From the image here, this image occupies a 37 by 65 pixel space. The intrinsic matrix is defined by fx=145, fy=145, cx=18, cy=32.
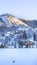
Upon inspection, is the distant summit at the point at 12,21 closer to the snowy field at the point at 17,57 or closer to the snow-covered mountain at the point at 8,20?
the snow-covered mountain at the point at 8,20

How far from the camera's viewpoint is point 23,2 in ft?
9.59

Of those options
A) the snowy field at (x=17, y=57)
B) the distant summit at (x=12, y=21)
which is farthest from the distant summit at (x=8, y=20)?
the snowy field at (x=17, y=57)

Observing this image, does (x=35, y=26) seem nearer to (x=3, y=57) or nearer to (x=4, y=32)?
(x=4, y=32)

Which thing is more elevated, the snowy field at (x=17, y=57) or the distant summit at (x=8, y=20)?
the distant summit at (x=8, y=20)

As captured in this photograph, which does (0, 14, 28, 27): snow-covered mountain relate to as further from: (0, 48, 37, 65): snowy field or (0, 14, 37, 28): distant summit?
(0, 48, 37, 65): snowy field

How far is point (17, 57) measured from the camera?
288 cm

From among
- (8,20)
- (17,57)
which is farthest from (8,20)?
(17,57)

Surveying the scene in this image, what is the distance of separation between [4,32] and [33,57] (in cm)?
77

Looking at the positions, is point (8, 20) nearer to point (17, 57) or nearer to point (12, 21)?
point (12, 21)

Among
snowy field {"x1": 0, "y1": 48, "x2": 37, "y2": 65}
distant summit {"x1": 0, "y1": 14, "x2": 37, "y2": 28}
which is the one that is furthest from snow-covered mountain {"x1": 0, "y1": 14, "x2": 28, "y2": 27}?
snowy field {"x1": 0, "y1": 48, "x2": 37, "y2": 65}

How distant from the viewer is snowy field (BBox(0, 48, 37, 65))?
113 inches

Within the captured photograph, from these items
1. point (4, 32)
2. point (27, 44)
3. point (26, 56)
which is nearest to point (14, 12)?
point (4, 32)

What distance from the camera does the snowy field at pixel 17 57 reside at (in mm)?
2871

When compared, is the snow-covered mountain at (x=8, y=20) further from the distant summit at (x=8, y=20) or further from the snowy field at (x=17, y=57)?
the snowy field at (x=17, y=57)
